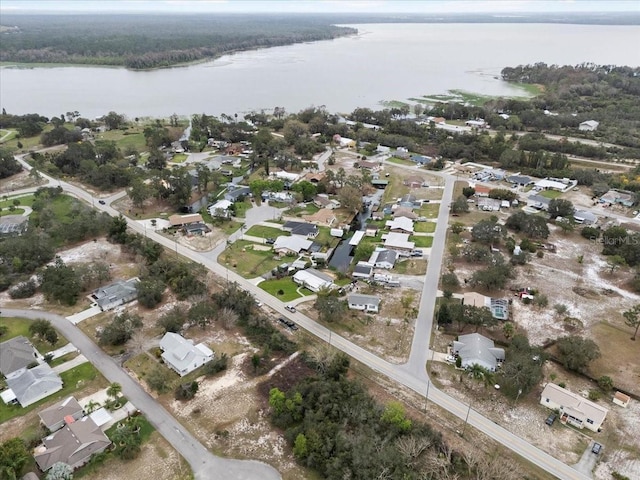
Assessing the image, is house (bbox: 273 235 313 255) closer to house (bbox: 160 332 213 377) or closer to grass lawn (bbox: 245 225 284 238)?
grass lawn (bbox: 245 225 284 238)

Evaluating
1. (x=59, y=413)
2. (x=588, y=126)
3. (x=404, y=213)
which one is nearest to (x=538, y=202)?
(x=404, y=213)

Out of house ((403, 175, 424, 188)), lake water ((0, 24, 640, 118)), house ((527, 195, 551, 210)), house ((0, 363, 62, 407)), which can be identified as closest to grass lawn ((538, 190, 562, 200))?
house ((527, 195, 551, 210))

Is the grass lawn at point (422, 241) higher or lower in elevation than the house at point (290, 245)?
lower

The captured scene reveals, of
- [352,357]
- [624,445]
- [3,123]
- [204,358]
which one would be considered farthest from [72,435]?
[3,123]

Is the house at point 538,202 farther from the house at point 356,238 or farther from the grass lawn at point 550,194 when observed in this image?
the house at point 356,238

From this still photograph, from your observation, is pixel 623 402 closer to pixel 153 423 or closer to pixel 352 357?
pixel 352 357

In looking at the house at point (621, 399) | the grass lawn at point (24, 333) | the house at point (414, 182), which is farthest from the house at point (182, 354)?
the house at point (414, 182)
